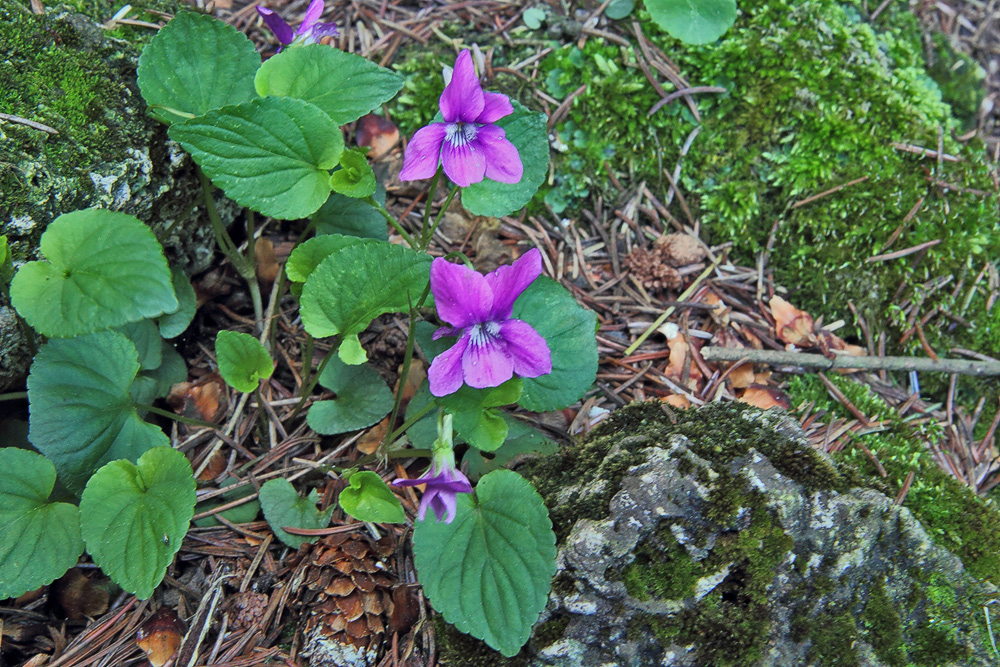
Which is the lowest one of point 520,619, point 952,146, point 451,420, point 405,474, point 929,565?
point 405,474

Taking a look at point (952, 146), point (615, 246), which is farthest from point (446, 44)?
point (952, 146)

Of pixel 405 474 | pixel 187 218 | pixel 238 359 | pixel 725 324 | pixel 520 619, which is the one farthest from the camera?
pixel 725 324

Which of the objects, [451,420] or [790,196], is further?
[790,196]

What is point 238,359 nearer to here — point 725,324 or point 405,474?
point 405,474

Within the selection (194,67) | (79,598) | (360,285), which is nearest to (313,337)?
(360,285)

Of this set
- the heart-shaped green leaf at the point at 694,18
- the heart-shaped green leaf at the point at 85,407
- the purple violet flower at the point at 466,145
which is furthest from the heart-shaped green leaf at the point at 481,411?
the heart-shaped green leaf at the point at 694,18

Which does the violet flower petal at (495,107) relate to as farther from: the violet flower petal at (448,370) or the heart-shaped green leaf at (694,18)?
the heart-shaped green leaf at (694,18)

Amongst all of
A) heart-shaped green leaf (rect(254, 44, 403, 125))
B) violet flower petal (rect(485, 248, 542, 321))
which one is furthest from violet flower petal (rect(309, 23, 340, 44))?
violet flower petal (rect(485, 248, 542, 321))
